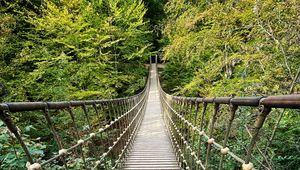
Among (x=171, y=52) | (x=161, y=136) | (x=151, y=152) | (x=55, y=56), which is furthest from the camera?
(x=55, y=56)

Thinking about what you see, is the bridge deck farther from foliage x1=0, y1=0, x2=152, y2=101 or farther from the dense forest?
foliage x1=0, y1=0, x2=152, y2=101

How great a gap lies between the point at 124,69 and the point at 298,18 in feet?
37.6

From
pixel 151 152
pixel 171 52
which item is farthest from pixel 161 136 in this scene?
pixel 171 52

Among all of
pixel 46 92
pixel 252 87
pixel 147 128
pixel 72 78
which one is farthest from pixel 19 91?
pixel 252 87

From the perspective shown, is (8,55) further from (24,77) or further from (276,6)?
(276,6)

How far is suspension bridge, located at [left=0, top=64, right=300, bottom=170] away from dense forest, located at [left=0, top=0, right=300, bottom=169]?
0.34 meters

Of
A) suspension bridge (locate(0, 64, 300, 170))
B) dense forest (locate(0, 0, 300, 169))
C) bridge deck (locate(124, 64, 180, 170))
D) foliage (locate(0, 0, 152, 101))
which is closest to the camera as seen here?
suspension bridge (locate(0, 64, 300, 170))

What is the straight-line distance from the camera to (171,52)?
18.4 ft

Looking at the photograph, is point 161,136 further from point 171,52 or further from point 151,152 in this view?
point 171,52

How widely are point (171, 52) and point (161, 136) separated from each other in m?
1.71

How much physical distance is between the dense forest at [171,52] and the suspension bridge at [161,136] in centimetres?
34

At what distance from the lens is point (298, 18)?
2.81 meters

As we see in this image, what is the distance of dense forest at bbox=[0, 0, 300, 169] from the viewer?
125 inches

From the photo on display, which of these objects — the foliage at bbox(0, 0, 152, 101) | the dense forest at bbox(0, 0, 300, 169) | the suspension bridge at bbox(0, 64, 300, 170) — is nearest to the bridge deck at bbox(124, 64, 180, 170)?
the suspension bridge at bbox(0, 64, 300, 170)
